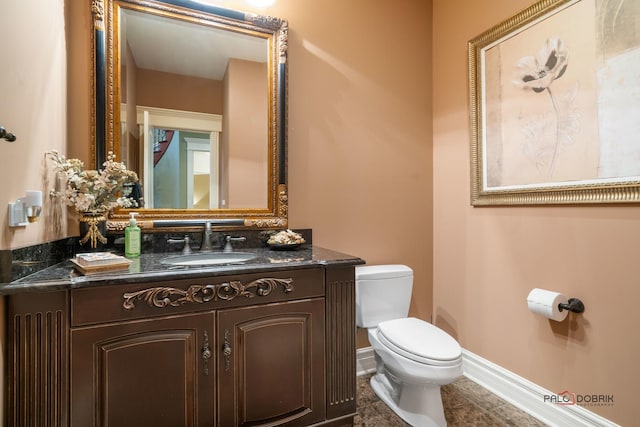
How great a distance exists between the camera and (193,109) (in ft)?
5.83

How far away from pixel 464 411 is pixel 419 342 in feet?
1.95

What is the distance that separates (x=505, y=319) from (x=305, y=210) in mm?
1414

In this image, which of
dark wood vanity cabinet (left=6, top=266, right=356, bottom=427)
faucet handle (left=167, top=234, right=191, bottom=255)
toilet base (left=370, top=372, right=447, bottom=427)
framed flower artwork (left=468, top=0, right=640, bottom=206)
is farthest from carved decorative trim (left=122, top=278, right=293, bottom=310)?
framed flower artwork (left=468, top=0, right=640, bottom=206)

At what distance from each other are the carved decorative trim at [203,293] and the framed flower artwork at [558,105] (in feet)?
4.87

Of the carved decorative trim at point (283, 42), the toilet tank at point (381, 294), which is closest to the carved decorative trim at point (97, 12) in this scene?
the carved decorative trim at point (283, 42)

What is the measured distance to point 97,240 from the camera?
1.54 m

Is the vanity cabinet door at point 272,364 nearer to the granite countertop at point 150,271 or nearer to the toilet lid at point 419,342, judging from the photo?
the granite countertop at point 150,271

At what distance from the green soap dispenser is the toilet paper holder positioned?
212cm

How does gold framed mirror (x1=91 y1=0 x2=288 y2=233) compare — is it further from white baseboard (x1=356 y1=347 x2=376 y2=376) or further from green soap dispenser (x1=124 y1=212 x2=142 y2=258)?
white baseboard (x1=356 y1=347 x2=376 y2=376)

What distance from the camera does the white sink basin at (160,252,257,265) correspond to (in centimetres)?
157

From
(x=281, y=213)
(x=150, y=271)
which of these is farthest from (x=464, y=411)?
(x=150, y=271)

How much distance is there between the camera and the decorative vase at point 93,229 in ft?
4.74

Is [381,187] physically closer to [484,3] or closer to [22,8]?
[484,3]

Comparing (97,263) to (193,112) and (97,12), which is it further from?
(97,12)
